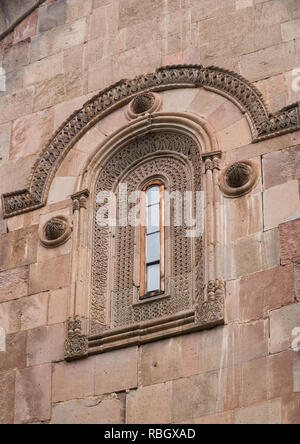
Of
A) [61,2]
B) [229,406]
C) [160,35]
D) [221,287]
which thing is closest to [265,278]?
[221,287]

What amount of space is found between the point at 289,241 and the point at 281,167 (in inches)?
43.7

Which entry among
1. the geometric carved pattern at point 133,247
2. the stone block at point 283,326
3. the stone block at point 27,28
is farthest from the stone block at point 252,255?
the stone block at point 27,28

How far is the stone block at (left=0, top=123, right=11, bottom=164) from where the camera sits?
725 inches

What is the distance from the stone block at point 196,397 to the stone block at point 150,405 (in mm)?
82

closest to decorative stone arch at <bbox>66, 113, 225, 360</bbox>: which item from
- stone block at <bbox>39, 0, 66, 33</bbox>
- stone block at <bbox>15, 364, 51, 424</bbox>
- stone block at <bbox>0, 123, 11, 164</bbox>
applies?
stone block at <bbox>15, 364, 51, 424</bbox>

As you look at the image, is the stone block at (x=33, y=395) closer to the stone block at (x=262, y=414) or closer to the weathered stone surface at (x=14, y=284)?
the weathered stone surface at (x=14, y=284)

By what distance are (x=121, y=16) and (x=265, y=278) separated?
5.33 metres

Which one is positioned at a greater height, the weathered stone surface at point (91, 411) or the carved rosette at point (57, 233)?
the carved rosette at point (57, 233)

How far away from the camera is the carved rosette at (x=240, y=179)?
15992mm

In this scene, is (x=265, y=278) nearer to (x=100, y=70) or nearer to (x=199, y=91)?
(x=199, y=91)

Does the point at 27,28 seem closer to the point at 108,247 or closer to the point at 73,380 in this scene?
the point at 108,247

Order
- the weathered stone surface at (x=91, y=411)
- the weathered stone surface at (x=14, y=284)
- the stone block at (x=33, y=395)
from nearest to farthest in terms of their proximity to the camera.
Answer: the weathered stone surface at (x=91, y=411) < the stone block at (x=33, y=395) < the weathered stone surface at (x=14, y=284)

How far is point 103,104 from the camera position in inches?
703

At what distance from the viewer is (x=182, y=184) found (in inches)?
664
